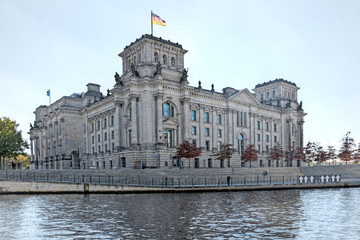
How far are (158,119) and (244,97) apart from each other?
26.4 m

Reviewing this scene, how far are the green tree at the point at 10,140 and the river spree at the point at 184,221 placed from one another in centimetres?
5033

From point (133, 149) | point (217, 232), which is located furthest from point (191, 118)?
point (217, 232)

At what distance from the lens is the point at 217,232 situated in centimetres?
1523

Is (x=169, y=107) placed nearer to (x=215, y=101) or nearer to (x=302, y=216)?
(x=215, y=101)

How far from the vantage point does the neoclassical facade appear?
198 ft

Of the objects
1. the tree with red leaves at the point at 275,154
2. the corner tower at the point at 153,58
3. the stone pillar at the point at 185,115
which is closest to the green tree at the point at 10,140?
the corner tower at the point at 153,58

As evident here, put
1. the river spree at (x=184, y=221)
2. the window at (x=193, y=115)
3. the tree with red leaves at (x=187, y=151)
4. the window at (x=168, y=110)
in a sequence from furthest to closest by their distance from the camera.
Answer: the window at (x=193, y=115), the window at (x=168, y=110), the tree with red leaves at (x=187, y=151), the river spree at (x=184, y=221)

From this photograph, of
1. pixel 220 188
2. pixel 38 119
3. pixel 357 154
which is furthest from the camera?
pixel 38 119

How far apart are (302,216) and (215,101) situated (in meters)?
53.2

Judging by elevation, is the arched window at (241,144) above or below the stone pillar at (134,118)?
below

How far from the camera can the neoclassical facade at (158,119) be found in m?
60.3

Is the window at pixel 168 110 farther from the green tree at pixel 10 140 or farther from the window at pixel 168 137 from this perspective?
the green tree at pixel 10 140

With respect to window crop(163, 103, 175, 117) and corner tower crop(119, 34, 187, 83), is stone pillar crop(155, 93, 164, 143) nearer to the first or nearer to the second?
window crop(163, 103, 175, 117)

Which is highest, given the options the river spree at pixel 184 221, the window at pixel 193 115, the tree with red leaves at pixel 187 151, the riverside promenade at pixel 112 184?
the window at pixel 193 115
